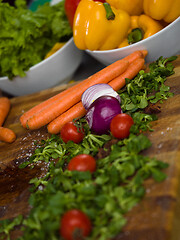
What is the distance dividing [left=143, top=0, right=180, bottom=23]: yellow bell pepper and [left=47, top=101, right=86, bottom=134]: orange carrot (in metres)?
0.66

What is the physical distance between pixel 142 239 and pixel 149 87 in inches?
31.9

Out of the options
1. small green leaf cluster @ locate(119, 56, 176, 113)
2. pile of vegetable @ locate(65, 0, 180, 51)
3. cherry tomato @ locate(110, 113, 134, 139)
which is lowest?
small green leaf cluster @ locate(119, 56, 176, 113)

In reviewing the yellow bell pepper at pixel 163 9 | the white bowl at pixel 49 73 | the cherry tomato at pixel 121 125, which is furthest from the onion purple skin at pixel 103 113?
the white bowl at pixel 49 73

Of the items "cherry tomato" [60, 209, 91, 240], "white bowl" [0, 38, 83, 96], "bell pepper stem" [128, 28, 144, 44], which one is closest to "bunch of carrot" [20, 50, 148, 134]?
"bell pepper stem" [128, 28, 144, 44]

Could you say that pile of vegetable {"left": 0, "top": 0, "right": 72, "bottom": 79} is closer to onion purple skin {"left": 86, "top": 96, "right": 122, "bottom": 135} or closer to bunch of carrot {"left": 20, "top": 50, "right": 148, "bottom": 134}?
bunch of carrot {"left": 20, "top": 50, "right": 148, "bottom": 134}

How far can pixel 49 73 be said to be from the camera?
76.0 inches

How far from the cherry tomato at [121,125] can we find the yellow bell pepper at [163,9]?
68cm

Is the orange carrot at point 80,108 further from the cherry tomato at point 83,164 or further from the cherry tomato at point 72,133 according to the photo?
the cherry tomato at point 83,164

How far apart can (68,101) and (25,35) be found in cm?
62

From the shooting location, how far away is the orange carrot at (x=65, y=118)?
1462 millimetres

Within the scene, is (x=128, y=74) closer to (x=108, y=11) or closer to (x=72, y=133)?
(x=108, y=11)

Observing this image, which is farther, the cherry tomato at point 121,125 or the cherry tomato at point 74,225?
the cherry tomato at point 121,125

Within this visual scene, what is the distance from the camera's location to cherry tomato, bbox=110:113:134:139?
1.17 m

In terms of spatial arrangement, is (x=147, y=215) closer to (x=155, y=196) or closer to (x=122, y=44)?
(x=155, y=196)
